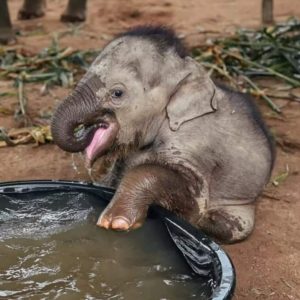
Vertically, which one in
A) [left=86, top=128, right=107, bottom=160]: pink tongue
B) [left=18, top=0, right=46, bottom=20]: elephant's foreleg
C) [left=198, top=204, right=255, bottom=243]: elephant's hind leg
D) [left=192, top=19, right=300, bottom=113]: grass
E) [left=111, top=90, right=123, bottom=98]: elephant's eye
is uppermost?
[left=111, top=90, right=123, bottom=98]: elephant's eye

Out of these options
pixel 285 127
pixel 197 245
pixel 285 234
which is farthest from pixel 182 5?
pixel 197 245

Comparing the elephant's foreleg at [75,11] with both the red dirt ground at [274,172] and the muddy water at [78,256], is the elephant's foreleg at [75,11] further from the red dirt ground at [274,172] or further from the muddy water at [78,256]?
the muddy water at [78,256]

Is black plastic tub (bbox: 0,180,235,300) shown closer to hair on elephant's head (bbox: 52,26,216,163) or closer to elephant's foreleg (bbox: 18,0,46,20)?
hair on elephant's head (bbox: 52,26,216,163)

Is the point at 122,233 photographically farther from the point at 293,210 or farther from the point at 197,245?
the point at 293,210

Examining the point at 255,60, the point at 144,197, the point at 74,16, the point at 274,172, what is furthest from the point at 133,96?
the point at 74,16

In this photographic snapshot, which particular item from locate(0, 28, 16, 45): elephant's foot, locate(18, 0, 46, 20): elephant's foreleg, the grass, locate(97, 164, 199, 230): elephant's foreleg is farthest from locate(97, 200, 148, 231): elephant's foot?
locate(18, 0, 46, 20): elephant's foreleg

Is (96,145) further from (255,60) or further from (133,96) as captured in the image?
(255,60)

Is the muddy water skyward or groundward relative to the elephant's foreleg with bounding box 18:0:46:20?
skyward

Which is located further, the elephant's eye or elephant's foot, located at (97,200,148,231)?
the elephant's eye

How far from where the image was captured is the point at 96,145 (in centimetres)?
343

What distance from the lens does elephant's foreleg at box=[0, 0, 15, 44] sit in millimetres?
7020

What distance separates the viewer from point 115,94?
11.2 feet

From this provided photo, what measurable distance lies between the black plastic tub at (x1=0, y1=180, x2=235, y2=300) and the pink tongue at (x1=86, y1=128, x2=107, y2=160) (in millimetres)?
140

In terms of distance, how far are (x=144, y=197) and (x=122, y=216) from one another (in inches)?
5.5
